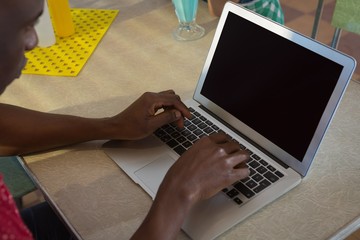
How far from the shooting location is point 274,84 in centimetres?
78

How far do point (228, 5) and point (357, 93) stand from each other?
0.38 metres

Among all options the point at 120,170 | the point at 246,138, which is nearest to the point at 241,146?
the point at 246,138

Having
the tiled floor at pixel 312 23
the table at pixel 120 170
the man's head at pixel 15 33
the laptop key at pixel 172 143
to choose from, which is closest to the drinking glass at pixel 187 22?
the table at pixel 120 170

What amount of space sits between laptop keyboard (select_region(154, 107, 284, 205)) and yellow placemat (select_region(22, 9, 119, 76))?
0.39 m

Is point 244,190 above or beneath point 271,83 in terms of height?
beneath

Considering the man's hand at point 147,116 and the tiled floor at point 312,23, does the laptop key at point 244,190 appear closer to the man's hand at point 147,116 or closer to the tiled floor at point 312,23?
the man's hand at point 147,116

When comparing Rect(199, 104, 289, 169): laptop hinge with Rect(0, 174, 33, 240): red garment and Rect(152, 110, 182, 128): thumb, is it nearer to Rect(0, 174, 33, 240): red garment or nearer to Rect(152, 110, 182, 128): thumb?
Answer: Rect(152, 110, 182, 128): thumb

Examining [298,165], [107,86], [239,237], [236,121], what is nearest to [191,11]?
[107,86]

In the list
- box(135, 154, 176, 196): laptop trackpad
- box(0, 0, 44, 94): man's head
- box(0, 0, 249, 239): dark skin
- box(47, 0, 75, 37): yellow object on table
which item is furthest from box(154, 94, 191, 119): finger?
box(47, 0, 75, 37): yellow object on table

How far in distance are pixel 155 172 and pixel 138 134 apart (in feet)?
0.33

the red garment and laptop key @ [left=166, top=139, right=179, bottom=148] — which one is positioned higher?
the red garment

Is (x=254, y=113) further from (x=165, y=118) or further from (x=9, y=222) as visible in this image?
(x=9, y=222)

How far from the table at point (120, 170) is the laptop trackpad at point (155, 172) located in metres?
0.02

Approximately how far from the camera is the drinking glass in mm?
1189
